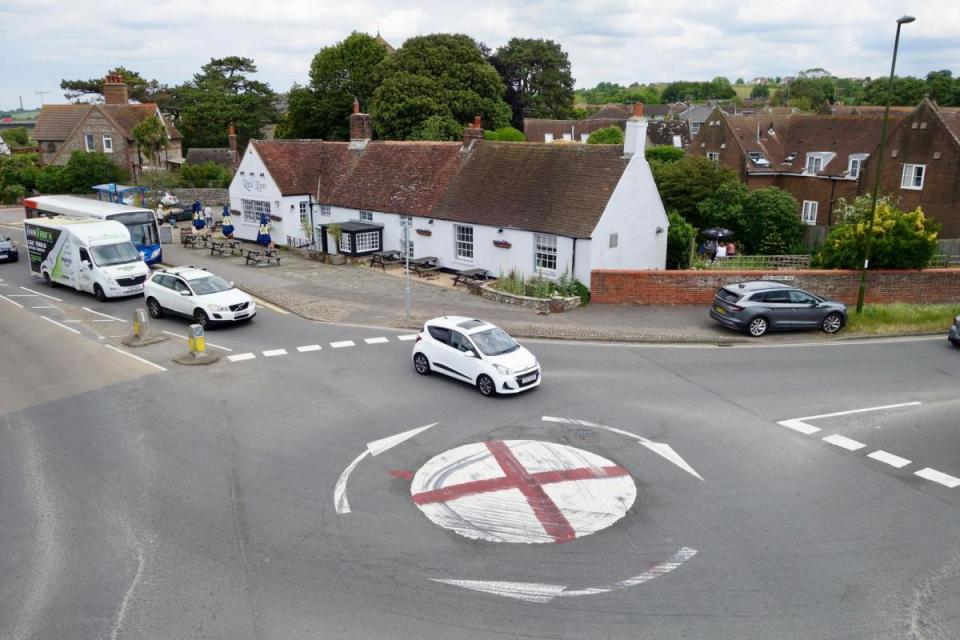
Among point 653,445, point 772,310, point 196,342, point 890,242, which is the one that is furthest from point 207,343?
point 890,242

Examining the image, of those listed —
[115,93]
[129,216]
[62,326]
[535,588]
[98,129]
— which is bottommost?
[535,588]

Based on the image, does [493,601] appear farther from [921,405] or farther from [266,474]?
[921,405]

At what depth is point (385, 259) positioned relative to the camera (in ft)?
103

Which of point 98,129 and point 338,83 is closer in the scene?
point 98,129

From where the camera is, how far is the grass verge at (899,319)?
2283 cm

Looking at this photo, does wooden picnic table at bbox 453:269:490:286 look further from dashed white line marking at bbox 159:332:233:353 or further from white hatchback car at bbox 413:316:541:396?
dashed white line marking at bbox 159:332:233:353

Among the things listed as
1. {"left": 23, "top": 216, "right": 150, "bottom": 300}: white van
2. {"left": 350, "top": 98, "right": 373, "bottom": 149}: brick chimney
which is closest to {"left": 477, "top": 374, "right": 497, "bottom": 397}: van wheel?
{"left": 23, "top": 216, "right": 150, "bottom": 300}: white van

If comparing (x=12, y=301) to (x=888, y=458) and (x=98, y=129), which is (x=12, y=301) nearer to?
(x=888, y=458)

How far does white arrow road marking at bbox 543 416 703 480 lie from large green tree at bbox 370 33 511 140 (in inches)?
1633

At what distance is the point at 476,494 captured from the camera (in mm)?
12086

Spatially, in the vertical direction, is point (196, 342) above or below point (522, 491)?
above

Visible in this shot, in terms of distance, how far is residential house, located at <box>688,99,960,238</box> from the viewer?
38875 mm

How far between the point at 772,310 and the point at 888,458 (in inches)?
347

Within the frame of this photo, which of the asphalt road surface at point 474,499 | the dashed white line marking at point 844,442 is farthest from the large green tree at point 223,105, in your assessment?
the dashed white line marking at point 844,442
